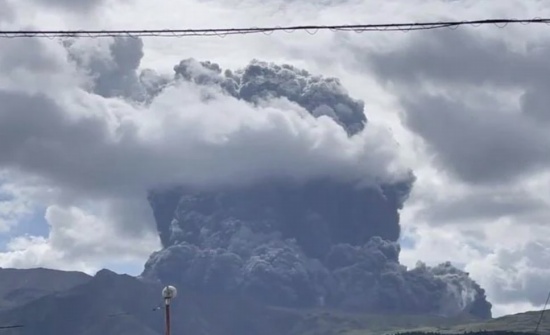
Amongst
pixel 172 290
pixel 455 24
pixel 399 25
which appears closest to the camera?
pixel 399 25

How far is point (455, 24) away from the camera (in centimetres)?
3588

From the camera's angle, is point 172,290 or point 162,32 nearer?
point 162,32

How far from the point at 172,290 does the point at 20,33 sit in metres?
43.5

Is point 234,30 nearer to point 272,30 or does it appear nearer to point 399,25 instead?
point 272,30

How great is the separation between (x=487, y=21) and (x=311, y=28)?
5.62 meters

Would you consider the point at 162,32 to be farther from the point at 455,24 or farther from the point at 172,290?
the point at 172,290

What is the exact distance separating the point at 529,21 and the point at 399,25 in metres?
4.23

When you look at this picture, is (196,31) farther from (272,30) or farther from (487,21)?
(487,21)

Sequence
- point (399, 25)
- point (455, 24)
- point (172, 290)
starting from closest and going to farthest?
point (399, 25) → point (455, 24) → point (172, 290)

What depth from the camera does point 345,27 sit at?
34.0m

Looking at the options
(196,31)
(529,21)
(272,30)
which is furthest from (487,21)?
(196,31)

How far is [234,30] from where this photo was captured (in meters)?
34.8

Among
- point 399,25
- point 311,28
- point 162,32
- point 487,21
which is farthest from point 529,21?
point 162,32

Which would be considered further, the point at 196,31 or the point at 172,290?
the point at 172,290
